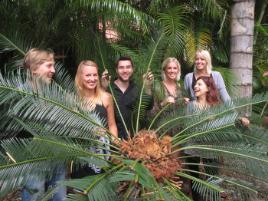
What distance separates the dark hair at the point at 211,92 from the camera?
15.9 ft

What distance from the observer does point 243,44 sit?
6.18 metres

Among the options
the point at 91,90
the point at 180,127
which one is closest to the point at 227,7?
the point at 180,127

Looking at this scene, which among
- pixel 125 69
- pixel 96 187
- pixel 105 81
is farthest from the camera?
pixel 105 81

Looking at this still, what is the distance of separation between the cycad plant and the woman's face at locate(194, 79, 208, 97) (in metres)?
0.23

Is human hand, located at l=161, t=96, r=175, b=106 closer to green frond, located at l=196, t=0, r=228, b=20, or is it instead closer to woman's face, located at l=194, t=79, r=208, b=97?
woman's face, located at l=194, t=79, r=208, b=97

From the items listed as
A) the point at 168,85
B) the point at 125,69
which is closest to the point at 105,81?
the point at 125,69

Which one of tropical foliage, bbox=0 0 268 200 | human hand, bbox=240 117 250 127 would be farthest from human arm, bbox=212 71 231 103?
human hand, bbox=240 117 250 127

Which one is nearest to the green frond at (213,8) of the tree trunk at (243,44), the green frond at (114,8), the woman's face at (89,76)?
the tree trunk at (243,44)

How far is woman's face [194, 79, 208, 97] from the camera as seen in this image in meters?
4.80

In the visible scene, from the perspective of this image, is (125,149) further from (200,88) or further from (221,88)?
(221,88)

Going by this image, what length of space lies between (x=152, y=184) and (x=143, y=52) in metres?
2.61

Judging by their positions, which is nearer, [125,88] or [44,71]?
[44,71]

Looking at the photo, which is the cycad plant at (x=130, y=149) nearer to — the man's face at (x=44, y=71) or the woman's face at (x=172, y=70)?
the man's face at (x=44, y=71)

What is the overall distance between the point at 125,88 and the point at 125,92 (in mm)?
43
